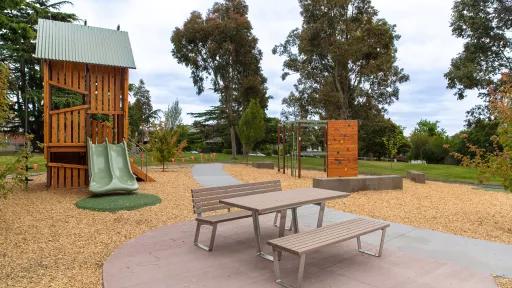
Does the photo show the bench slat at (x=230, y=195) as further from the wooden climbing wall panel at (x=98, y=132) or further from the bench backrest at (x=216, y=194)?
the wooden climbing wall panel at (x=98, y=132)

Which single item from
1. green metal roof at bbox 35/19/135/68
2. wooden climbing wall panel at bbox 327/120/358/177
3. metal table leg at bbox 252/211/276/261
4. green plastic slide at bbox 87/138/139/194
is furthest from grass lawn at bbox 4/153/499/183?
metal table leg at bbox 252/211/276/261

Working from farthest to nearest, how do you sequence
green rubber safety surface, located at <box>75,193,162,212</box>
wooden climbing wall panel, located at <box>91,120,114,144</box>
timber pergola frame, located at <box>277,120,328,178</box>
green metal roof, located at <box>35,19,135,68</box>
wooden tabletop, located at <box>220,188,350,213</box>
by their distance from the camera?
timber pergola frame, located at <box>277,120,328,178</box>
wooden climbing wall panel, located at <box>91,120,114,144</box>
green metal roof, located at <box>35,19,135,68</box>
green rubber safety surface, located at <box>75,193,162,212</box>
wooden tabletop, located at <box>220,188,350,213</box>

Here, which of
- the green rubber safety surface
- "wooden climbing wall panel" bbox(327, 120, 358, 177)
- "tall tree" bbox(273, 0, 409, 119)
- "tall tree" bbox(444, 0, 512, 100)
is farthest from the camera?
"tall tree" bbox(273, 0, 409, 119)

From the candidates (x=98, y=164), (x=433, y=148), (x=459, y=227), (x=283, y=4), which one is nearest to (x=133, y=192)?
(x=98, y=164)

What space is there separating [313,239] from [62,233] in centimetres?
420

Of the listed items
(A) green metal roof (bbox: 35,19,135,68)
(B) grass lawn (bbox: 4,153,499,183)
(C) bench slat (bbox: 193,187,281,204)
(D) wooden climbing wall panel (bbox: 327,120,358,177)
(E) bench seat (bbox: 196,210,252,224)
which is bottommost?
(B) grass lawn (bbox: 4,153,499,183)

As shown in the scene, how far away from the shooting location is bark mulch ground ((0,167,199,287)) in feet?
13.1

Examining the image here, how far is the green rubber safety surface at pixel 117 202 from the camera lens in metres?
7.54

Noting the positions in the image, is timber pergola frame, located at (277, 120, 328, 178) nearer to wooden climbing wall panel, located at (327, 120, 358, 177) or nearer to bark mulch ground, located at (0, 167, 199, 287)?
wooden climbing wall panel, located at (327, 120, 358, 177)

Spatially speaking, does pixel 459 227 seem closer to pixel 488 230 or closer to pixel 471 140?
pixel 488 230

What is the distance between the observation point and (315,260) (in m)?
4.25

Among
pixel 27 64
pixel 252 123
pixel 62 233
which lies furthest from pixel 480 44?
pixel 27 64

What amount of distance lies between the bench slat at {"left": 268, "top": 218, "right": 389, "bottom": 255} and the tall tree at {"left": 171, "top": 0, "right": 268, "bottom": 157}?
24.1m

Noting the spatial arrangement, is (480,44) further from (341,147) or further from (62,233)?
(62,233)
